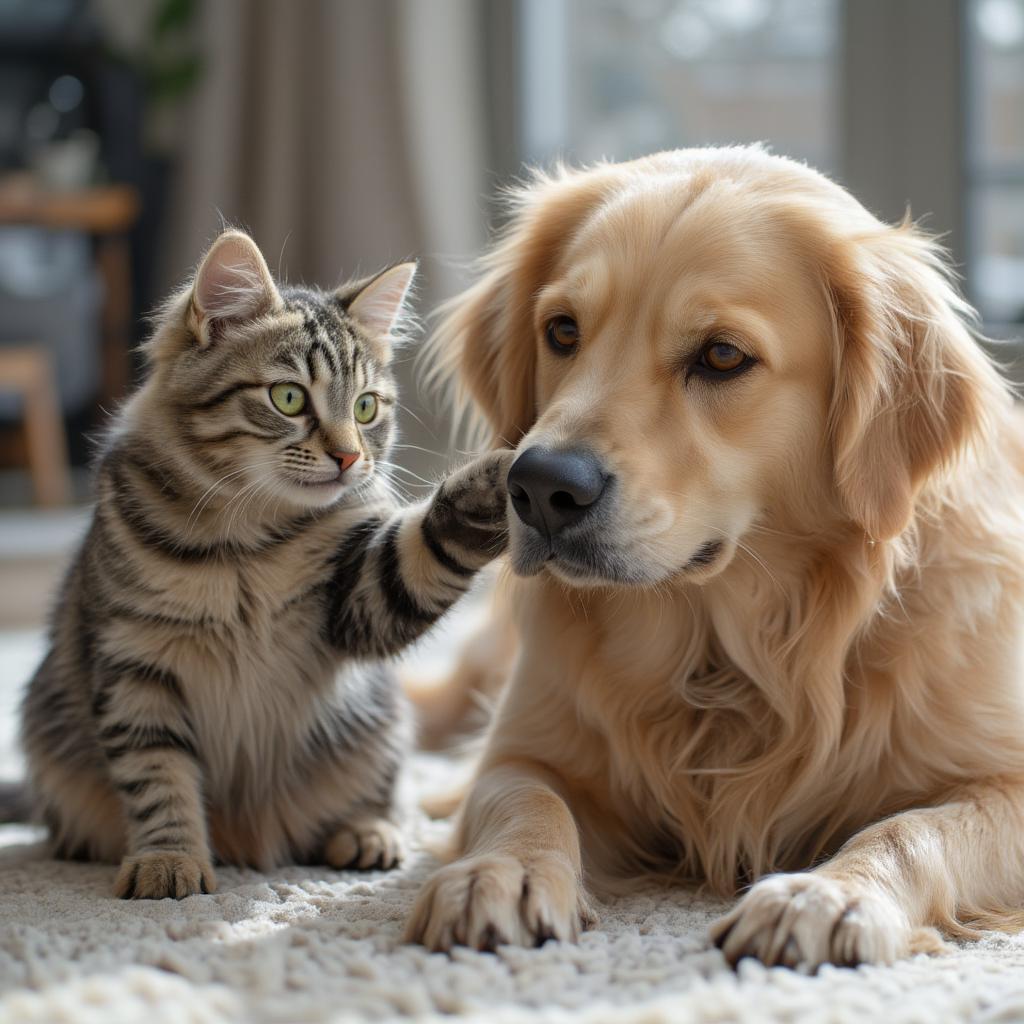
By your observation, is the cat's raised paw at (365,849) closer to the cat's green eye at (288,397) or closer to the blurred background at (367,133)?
the cat's green eye at (288,397)

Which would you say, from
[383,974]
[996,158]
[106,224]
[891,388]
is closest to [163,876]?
[383,974]

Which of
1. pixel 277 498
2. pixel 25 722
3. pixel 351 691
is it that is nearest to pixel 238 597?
pixel 277 498

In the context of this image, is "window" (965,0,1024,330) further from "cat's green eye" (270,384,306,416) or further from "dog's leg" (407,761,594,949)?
"dog's leg" (407,761,594,949)

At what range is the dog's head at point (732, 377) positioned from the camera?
141 cm

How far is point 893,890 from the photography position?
4.29 ft

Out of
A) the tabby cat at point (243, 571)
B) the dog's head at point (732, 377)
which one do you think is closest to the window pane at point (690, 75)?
the dog's head at point (732, 377)

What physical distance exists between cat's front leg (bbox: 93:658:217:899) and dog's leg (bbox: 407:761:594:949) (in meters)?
0.33

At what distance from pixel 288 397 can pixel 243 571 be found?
0.68 feet

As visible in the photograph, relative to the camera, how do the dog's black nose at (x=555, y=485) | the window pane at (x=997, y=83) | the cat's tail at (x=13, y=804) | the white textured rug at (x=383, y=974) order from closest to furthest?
the white textured rug at (x=383, y=974), the dog's black nose at (x=555, y=485), the cat's tail at (x=13, y=804), the window pane at (x=997, y=83)

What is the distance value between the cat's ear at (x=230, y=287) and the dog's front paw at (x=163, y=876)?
1.93 ft

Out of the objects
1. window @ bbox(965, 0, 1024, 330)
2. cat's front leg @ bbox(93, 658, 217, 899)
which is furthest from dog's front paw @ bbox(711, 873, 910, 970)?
window @ bbox(965, 0, 1024, 330)

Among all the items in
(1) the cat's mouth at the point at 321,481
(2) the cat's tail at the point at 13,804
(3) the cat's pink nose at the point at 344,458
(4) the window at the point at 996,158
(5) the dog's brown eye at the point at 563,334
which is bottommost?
(2) the cat's tail at the point at 13,804

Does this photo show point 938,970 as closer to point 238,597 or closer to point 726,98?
point 238,597

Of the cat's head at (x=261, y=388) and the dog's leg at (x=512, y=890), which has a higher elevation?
the cat's head at (x=261, y=388)
